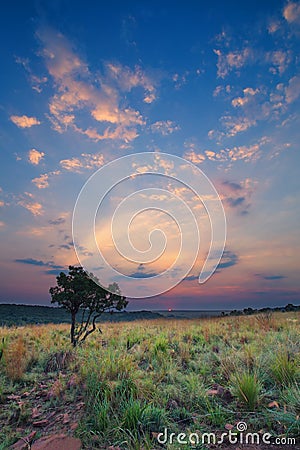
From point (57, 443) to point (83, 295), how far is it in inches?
302

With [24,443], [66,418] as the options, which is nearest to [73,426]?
[66,418]

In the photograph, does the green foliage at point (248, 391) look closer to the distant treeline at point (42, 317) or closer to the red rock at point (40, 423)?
the red rock at point (40, 423)

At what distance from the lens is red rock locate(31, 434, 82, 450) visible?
371 cm

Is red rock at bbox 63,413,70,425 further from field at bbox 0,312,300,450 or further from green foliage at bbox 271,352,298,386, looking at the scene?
green foliage at bbox 271,352,298,386

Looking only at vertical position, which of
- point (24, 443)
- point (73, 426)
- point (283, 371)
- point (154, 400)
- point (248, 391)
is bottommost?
point (24, 443)

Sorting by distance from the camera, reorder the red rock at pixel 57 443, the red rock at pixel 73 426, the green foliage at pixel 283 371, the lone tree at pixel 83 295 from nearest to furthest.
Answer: the red rock at pixel 57 443 < the red rock at pixel 73 426 < the green foliage at pixel 283 371 < the lone tree at pixel 83 295

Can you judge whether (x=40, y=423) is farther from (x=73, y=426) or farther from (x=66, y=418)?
(x=73, y=426)

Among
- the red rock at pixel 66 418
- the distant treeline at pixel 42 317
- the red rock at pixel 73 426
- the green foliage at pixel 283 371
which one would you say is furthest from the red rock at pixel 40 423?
the distant treeline at pixel 42 317

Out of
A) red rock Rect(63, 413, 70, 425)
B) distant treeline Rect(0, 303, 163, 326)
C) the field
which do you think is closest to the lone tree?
the field

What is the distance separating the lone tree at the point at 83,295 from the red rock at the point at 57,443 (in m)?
7.33

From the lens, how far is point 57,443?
3807 millimetres

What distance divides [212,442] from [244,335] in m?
5.99

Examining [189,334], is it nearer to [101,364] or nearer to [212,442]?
[101,364]

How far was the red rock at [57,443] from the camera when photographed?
3705 millimetres
